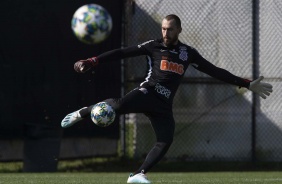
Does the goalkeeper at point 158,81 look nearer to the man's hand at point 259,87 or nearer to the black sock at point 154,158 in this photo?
the black sock at point 154,158

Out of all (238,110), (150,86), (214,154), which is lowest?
(214,154)

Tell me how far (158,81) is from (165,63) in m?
0.24

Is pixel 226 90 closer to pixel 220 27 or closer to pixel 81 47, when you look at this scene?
pixel 220 27

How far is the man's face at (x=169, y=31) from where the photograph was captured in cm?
817

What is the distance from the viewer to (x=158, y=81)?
27.1ft

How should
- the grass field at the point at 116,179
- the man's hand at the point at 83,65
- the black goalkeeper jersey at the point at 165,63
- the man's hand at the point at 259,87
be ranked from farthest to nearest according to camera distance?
the grass field at the point at 116,179
the man's hand at the point at 259,87
the black goalkeeper jersey at the point at 165,63
the man's hand at the point at 83,65

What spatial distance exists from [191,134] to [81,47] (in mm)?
2770

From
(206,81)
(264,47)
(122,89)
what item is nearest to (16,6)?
(122,89)

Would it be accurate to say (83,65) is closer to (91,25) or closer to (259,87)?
(91,25)

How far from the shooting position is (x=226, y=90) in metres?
13.9

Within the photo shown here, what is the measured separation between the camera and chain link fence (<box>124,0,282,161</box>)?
13805mm

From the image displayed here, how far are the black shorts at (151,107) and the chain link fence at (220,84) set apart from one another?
555 cm

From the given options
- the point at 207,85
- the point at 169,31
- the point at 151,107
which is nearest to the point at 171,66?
the point at 169,31

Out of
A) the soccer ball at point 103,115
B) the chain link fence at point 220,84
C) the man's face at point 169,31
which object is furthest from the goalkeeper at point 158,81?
the chain link fence at point 220,84
